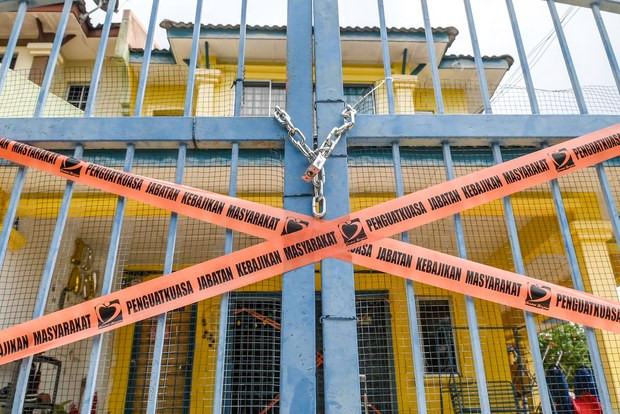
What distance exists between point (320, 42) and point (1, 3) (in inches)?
80.5

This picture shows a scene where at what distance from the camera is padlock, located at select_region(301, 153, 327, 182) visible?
2.30 meters

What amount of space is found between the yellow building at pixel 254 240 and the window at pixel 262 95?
0.12 feet

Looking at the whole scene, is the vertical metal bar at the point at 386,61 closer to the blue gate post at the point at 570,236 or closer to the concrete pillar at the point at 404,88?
the blue gate post at the point at 570,236

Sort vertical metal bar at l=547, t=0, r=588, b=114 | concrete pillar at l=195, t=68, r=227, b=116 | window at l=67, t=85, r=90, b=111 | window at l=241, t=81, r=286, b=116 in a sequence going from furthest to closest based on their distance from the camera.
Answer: window at l=67, t=85, r=90, b=111, concrete pillar at l=195, t=68, r=227, b=116, window at l=241, t=81, r=286, b=116, vertical metal bar at l=547, t=0, r=588, b=114

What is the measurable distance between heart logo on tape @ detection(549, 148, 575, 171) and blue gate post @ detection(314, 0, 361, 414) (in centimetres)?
115

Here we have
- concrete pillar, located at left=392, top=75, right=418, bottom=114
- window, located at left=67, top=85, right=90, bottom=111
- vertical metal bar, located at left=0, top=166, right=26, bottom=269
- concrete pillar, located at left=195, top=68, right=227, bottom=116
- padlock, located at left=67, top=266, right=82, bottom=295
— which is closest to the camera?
vertical metal bar, located at left=0, top=166, right=26, bottom=269

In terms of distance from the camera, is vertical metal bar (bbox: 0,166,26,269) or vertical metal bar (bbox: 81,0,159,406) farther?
vertical metal bar (bbox: 0,166,26,269)

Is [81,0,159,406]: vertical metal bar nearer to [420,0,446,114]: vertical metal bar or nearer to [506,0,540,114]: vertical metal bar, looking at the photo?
[420,0,446,114]: vertical metal bar

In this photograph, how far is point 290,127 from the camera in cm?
245

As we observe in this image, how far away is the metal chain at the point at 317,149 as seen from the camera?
2312mm

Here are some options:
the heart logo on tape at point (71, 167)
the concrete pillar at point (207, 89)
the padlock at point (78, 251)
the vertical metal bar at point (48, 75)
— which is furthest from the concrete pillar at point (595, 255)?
the padlock at point (78, 251)

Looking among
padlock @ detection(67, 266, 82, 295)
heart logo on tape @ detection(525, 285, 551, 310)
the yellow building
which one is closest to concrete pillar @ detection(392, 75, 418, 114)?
the yellow building

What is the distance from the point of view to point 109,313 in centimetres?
229

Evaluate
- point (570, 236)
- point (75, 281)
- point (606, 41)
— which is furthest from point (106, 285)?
point (75, 281)
